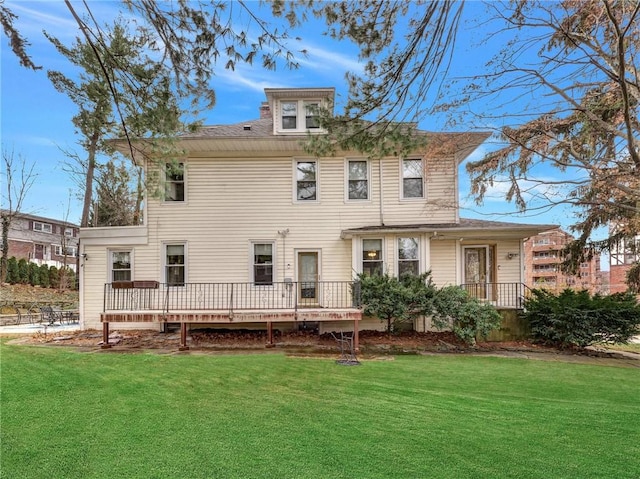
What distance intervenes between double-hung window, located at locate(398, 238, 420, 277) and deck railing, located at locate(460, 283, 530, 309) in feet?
5.22

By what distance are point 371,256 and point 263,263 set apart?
3.36m

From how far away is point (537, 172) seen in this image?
30.4 ft

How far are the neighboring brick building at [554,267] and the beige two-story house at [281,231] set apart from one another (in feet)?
11.3

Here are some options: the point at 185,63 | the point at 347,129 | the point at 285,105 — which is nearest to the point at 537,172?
the point at 347,129

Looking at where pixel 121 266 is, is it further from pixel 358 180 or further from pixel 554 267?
pixel 554 267

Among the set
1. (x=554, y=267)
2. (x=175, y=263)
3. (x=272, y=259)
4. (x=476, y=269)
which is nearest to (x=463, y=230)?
(x=476, y=269)

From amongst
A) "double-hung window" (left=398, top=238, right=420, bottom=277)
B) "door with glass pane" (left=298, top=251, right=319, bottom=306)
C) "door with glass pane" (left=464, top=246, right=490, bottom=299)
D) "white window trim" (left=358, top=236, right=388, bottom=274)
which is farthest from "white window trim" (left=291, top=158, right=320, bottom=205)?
"door with glass pane" (left=464, top=246, right=490, bottom=299)

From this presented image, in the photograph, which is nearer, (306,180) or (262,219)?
(262,219)

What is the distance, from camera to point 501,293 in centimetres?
1146

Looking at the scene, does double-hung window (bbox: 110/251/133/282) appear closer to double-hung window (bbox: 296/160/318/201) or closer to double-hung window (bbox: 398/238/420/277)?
double-hung window (bbox: 296/160/318/201)

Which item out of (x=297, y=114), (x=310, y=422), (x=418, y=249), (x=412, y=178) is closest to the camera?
(x=310, y=422)

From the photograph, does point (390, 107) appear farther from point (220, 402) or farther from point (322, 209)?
point (322, 209)

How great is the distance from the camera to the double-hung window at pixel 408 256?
11.1 metres

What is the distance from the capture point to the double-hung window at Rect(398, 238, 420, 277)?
11.1 m
